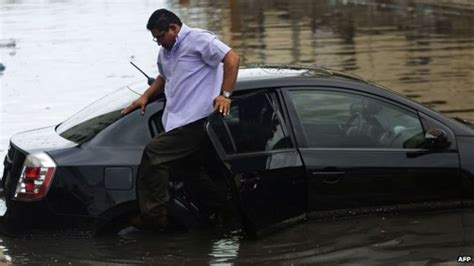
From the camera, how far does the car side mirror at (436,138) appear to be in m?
7.17

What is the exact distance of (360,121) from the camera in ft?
23.9

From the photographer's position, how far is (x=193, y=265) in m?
6.71

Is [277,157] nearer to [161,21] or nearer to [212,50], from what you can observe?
[212,50]

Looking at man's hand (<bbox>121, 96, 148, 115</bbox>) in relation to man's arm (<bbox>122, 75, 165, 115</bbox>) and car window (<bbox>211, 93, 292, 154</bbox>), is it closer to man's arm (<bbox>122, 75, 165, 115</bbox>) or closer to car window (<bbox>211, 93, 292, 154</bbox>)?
man's arm (<bbox>122, 75, 165, 115</bbox>)

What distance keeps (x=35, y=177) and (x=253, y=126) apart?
150 centimetres

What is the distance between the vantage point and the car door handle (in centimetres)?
700

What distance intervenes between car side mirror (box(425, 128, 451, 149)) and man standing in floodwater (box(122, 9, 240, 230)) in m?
1.49

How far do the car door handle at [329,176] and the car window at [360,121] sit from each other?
230mm

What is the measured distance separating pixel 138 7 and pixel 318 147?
33416 millimetres

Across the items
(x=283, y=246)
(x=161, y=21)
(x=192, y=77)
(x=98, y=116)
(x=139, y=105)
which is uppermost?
(x=161, y=21)

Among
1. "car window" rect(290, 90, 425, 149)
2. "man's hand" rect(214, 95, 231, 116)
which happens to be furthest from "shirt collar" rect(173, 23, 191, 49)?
"car window" rect(290, 90, 425, 149)

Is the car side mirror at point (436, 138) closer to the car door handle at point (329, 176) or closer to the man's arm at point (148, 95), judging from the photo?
the car door handle at point (329, 176)

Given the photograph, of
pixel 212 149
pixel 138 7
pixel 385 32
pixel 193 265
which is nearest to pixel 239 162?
pixel 212 149

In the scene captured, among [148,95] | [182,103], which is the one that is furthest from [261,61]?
[182,103]
